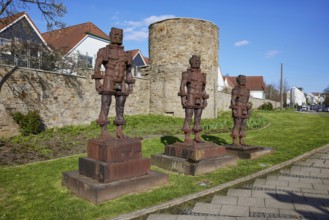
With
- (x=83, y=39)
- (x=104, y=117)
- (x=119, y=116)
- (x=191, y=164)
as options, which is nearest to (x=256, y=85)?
(x=83, y=39)

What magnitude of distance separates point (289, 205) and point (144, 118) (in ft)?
46.1

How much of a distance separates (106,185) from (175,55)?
15351 millimetres

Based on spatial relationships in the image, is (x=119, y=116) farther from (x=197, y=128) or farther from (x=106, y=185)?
(x=197, y=128)

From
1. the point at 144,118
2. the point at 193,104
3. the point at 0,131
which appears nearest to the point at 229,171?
the point at 193,104

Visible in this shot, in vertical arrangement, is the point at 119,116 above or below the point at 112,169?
above

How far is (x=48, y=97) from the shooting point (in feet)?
46.2

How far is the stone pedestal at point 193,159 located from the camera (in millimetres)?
6559

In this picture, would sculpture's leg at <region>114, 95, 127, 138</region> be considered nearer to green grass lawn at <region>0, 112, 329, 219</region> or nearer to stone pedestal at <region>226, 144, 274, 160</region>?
green grass lawn at <region>0, 112, 329, 219</region>

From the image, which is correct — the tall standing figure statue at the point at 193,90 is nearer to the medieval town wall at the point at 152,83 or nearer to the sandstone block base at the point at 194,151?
the sandstone block base at the point at 194,151

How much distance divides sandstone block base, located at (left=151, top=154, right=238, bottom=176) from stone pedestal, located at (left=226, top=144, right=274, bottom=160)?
912mm

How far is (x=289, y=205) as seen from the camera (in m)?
4.61

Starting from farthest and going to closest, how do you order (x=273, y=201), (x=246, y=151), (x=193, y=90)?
(x=246, y=151) → (x=193, y=90) → (x=273, y=201)

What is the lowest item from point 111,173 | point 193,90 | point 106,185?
point 106,185

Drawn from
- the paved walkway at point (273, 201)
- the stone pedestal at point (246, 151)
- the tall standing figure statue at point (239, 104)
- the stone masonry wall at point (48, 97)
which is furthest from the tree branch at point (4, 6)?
the paved walkway at point (273, 201)
